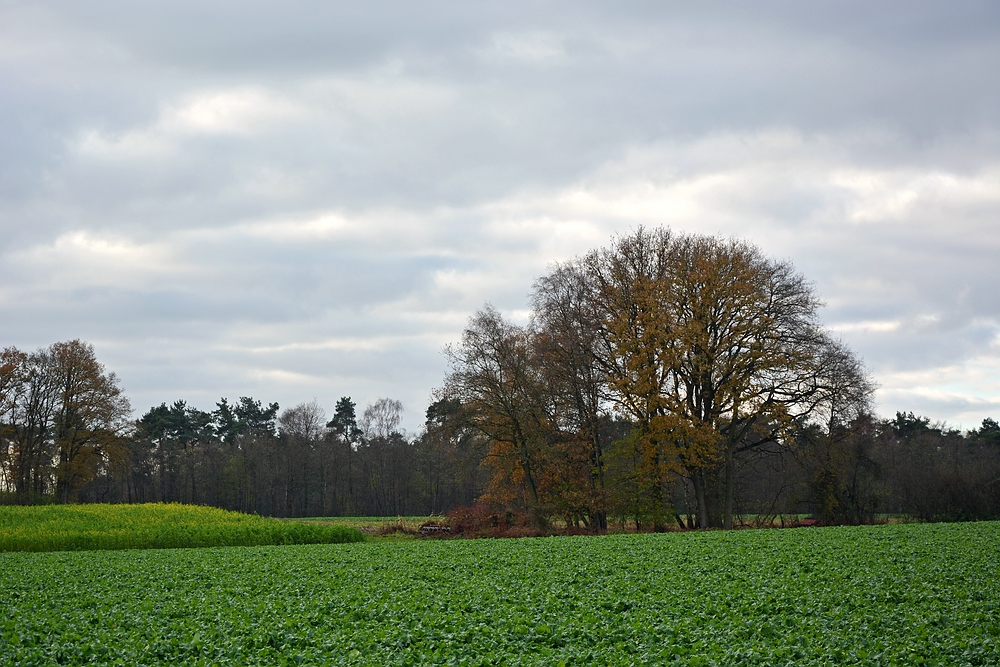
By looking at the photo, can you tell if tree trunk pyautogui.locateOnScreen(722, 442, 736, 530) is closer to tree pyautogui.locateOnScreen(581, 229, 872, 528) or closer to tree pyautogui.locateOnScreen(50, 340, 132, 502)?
tree pyautogui.locateOnScreen(581, 229, 872, 528)

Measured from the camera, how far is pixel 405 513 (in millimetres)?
89875

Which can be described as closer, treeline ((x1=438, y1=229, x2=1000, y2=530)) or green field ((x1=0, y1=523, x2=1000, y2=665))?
green field ((x1=0, y1=523, x2=1000, y2=665))

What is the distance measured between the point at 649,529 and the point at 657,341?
11.2 metres

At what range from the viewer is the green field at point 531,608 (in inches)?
453

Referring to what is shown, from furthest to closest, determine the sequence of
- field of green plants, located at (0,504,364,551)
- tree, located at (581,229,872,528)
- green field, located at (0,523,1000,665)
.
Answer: tree, located at (581,229,872,528) < field of green plants, located at (0,504,364,551) < green field, located at (0,523,1000,665)

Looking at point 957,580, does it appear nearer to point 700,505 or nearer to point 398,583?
point 398,583

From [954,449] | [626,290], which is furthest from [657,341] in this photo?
[954,449]

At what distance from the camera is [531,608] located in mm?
14500

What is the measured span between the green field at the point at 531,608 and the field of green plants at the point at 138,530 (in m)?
7.59

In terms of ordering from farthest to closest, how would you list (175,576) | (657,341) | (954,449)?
(954,449) → (657,341) → (175,576)

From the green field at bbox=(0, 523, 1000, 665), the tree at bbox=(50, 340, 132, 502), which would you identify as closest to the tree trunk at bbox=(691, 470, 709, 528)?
the green field at bbox=(0, 523, 1000, 665)

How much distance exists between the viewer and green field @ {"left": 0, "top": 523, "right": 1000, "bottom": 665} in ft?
37.8

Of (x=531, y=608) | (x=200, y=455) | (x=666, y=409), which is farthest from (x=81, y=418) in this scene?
(x=531, y=608)

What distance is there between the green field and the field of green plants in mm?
7592
